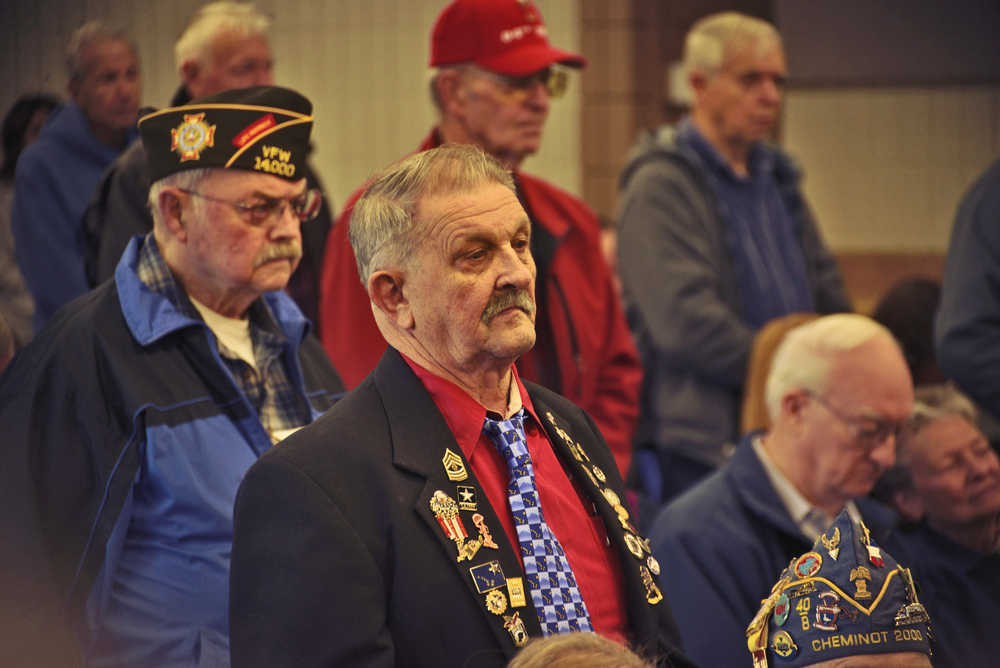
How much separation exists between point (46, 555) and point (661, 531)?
133 centimetres

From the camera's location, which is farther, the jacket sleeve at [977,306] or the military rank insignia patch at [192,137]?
the jacket sleeve at [977,306]

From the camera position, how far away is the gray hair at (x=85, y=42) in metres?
3.20

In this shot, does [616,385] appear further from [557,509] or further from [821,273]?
[557,509]

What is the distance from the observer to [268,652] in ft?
5.78

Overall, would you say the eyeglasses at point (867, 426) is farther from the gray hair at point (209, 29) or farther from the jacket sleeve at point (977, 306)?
A: the gray hair at point (209, 29)

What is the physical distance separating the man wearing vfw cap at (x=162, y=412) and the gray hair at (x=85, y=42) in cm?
71

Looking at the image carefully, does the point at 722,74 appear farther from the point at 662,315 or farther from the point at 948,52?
the point at 948,52

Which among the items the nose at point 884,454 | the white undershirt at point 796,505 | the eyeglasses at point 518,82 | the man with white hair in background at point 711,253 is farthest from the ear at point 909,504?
the eyeglasses at point 518,82

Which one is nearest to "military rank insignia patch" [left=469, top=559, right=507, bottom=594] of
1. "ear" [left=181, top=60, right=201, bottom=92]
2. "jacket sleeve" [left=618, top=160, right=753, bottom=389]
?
"ear" [left=181, top=60, right=201, bottom=92]

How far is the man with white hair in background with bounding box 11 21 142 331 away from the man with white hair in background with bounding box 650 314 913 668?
1580 millimetres

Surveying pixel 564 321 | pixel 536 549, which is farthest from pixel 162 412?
pixel 564 321

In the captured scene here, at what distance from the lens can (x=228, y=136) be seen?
2.56 metres

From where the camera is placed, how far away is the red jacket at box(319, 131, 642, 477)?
313cm

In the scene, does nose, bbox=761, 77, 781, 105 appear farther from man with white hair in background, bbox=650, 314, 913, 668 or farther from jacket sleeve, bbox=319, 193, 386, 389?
jacket sleeve, bbox=319, 193, 386, 389
